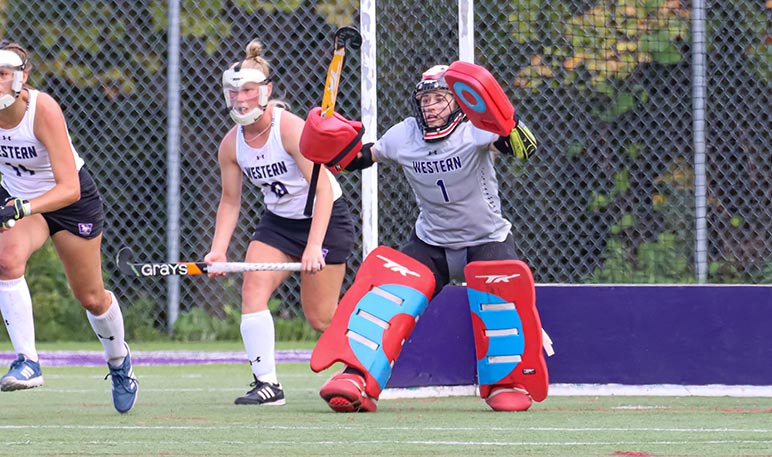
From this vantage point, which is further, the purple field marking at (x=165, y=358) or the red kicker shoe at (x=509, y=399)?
the purple field marking at (x=165, y=358)

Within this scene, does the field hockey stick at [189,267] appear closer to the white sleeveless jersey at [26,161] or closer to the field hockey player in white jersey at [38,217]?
the field hockey player in white jersey at [38,217]

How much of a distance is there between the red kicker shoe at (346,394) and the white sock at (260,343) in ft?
2.30

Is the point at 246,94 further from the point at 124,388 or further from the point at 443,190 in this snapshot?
the point at 124,388

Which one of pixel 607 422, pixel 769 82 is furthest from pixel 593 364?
pixel 769 82

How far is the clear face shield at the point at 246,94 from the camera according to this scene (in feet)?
24.4

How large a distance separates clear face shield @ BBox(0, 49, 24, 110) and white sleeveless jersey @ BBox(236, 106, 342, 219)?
1.25 m

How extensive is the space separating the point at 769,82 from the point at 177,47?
14.5 feet

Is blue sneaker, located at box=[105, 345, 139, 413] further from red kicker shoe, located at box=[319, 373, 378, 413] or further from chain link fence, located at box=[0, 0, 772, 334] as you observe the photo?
chain link fence, located at box=[0, 0, 772, 334]

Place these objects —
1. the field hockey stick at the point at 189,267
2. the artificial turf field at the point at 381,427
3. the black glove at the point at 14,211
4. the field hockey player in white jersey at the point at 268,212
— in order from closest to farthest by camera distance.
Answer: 1. the artificial turf field at the point at 381,427
2. the black glove at the point at 14,211
3. the field hockey stick at the point at 189,267
4. the field hockey player in white jersey at the point at 268,212

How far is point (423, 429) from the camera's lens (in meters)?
6.01

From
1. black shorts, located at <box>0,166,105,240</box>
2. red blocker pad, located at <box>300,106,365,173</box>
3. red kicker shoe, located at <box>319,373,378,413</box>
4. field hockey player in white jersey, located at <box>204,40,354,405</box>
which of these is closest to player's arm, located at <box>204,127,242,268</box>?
field hockey player in white jersey, located at <box>204,40,354,405</box>

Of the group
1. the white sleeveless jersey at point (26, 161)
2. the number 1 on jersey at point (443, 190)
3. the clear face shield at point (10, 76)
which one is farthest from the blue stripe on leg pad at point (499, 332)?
the clear face shield at point (10, 76)

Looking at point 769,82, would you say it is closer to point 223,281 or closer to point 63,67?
point 223,281

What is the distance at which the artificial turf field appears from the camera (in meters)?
5.24
